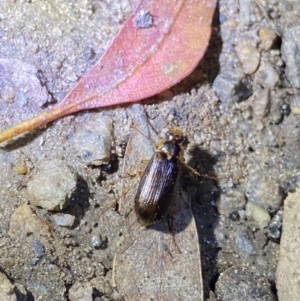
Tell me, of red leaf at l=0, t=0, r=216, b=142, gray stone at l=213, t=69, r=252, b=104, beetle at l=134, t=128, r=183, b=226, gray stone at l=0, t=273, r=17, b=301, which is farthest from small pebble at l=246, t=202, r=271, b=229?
gray stone at l=0, t=273, r=17, b=301

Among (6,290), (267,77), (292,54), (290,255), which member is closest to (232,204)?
(290,255)

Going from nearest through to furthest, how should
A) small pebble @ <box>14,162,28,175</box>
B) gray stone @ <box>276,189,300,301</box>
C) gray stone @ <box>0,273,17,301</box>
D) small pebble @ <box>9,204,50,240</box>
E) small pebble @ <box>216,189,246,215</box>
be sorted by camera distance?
gray stone @ <box>0,273,17,301</box> → gray stone @ <box>276,189,300,301</box> → small pebble @ <box>9,204,50,240</box> → small pebble @ <box>14,162,28,175</box> → small pebble @ <box>216,189,246,215</box>

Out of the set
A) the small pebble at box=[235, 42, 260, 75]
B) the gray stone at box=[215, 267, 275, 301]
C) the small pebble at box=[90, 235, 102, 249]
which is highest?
the small pebble at box=[235, 42, 260, 75]

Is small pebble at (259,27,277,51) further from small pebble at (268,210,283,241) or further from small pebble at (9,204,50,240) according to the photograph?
small pebble at (9,204,50,240)

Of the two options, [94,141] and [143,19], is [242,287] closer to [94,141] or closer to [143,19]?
[94,141]

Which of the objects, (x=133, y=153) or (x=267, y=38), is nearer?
(x=133, y=153)

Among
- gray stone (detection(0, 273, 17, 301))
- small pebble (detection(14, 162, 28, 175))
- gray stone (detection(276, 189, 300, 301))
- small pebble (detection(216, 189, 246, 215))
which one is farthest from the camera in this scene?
small pebble (detection(216, 189, 246, 215))

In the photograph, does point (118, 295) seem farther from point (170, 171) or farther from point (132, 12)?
point (132, 12)
